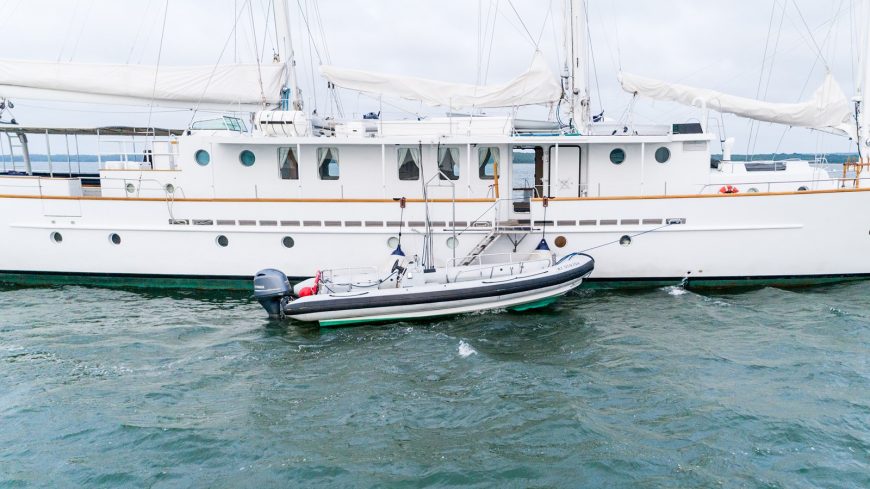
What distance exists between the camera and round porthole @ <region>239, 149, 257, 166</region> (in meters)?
14.1

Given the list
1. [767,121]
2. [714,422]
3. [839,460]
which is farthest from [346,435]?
[767,121]

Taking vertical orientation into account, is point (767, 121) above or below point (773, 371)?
above

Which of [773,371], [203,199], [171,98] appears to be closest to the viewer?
[773,371]

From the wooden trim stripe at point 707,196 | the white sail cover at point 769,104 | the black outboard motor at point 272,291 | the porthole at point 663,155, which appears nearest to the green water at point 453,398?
the black outboard motor at point 272,291

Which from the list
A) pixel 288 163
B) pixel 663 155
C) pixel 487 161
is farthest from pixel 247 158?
pixel 663 155

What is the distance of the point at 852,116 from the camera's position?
46.3ft

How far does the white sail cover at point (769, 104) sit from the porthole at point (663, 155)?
1.82 meters

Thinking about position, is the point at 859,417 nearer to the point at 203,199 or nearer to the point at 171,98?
the point at 203,199

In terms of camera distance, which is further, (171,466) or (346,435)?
(346,435)

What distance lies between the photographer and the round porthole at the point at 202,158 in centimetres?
1422

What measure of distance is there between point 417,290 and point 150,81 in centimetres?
857

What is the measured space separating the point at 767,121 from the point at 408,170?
886cm

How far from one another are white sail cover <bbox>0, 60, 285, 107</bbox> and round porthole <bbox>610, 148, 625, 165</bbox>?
7.90 meters

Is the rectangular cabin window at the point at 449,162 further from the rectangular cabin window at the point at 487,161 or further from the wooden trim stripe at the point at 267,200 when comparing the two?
the wooden trim stripe at the point at 267,200
